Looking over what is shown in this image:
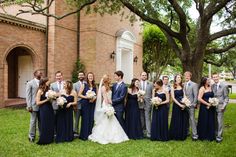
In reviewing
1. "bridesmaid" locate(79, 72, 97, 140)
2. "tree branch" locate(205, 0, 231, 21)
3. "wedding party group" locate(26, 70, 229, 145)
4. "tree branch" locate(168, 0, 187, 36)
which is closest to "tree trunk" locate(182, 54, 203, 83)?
"tree branch" locate(168, 0, 187, 36)

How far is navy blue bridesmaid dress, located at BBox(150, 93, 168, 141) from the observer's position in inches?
349

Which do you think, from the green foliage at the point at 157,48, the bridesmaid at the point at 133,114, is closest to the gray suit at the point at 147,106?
the bridesmaid at the point at 133,114

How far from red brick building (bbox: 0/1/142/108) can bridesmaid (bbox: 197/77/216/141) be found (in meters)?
10.6

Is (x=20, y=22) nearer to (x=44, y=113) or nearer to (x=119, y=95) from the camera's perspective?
(x=44, y=113)

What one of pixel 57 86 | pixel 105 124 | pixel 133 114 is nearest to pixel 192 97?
pixel 133 114

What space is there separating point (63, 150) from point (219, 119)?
4.45 meters

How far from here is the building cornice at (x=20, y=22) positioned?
609 inches

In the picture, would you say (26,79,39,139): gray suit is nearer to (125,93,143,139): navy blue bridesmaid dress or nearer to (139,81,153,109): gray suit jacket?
(125,93,143,139): navy blue bridesmaid dress

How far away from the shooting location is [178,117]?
9078mm

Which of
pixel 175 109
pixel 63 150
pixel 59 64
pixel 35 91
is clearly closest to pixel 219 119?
pixel 175 109

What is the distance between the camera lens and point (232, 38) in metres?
19.6

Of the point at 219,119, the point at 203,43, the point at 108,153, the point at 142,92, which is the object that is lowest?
the point at 108,153

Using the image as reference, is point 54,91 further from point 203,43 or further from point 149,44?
point 149,44

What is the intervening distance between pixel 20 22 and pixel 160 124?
10797 mm
